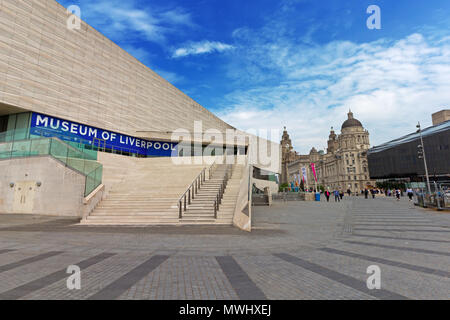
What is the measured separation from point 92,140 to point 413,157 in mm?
93386

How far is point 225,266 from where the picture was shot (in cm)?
460

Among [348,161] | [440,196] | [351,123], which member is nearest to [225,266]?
[440,196]

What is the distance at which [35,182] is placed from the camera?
14.6m

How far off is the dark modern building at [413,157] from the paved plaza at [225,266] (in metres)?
72.9

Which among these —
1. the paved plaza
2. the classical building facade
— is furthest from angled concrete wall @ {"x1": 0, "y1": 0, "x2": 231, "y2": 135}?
the classical building facade

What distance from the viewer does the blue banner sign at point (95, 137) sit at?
19500 millimetres

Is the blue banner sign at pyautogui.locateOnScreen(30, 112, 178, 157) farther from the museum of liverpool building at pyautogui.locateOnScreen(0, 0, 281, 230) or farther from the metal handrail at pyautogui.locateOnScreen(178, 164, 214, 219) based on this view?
the metal handrail at pyautogui.locateOnScreen(178, 164, 214, 219)

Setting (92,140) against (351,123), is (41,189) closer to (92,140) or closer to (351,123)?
(92,140)

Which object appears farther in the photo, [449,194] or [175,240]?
[449,194]

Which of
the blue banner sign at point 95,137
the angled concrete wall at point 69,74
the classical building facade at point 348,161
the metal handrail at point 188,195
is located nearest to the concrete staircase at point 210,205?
the metal handrail at point 188,195

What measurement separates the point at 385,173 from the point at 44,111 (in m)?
105

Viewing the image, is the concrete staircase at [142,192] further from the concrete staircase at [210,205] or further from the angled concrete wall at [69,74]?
the angled concrete wall at [69,74]
